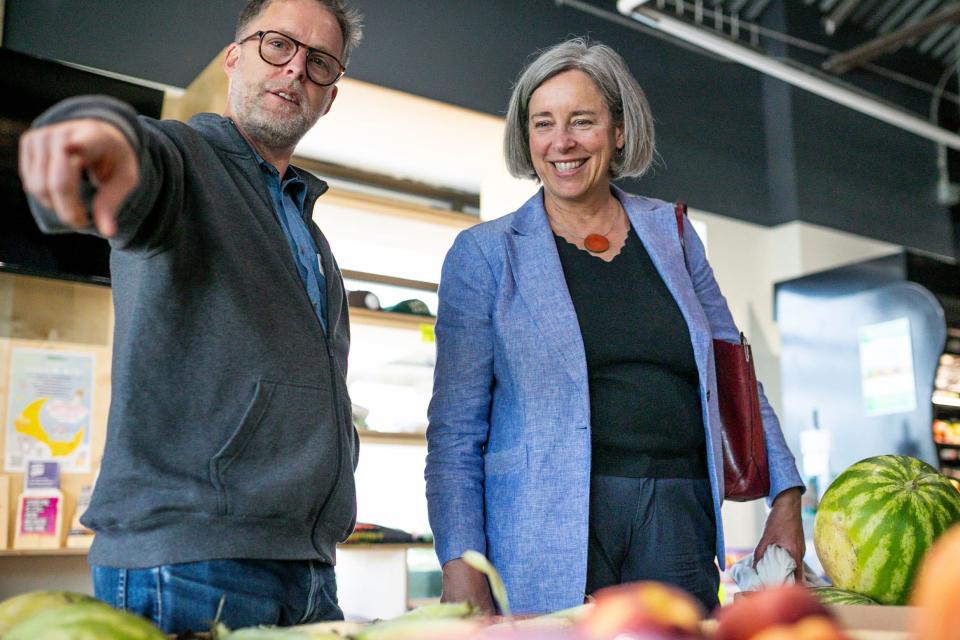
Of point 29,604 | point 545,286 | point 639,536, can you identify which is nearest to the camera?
point 29,604

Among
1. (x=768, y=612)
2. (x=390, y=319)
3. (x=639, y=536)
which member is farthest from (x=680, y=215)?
(x=390, y=319)

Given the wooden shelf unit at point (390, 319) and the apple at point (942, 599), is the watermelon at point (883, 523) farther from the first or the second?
the wooden shelf unit at point (390, 319)

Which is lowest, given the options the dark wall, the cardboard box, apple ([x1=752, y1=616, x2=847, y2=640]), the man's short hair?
the cardboard box

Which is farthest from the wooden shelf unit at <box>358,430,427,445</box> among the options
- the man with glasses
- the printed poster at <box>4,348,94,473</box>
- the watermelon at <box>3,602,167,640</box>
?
the watermelon at <box>3,602,167,640</box>

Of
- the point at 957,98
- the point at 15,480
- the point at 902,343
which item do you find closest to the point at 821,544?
the point at 15,480

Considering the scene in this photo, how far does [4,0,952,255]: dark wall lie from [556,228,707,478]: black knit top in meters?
2.30

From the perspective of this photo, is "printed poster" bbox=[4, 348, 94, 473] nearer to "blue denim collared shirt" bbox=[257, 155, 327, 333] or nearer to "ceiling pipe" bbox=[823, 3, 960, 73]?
"blue denim collared shirt" bbox=[257, 155, 327, 333]

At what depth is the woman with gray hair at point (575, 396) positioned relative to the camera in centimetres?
157

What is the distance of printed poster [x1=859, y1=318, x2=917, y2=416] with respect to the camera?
215 inches

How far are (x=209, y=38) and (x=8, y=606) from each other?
13.1 feet

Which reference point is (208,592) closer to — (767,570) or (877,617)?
(877,617)

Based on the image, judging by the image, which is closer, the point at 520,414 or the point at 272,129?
the point at 272,129

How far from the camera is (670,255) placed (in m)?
1.83

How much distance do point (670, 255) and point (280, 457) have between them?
2.98 feet
